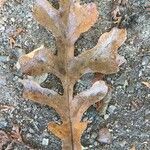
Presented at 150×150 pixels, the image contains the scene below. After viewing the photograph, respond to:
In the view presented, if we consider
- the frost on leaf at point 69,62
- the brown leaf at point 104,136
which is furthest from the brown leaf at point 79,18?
the brown leaf at point 104,136

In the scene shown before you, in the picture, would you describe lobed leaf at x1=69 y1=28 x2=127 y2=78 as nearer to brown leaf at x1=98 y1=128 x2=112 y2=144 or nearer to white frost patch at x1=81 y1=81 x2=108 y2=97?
white frost patch at x1=81 y1=81 x2=108 y2=97

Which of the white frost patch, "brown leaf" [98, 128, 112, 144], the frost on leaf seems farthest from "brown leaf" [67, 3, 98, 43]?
"brown leaf" [98, 128, 112, 144]

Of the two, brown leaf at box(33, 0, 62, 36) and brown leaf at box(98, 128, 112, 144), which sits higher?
brown leaf at box(33, 0, 62, 36)

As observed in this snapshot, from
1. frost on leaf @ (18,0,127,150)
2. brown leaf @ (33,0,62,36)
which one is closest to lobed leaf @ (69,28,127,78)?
frost on leaf @ (18,0,127,150)

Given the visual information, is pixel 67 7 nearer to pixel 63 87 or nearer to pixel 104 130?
pixel 63 87

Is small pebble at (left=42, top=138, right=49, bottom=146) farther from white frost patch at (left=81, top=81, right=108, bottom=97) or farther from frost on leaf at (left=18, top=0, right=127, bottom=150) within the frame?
white frost patch at (left=81, top=81, right=108, bottom=97)

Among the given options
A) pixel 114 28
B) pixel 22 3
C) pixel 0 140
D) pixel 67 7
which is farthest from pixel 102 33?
pixel 0 140

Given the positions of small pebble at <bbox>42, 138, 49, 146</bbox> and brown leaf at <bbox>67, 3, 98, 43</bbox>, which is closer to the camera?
brown leaf at <bbox>67, 3, 98, 43</bbox>

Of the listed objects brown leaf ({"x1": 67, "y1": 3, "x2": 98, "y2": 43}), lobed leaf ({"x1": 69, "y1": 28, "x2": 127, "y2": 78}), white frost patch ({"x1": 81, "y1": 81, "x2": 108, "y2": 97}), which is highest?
brown leaf ({"x1": 67, "y1": 3, "x2": 98, "y2": 43})
